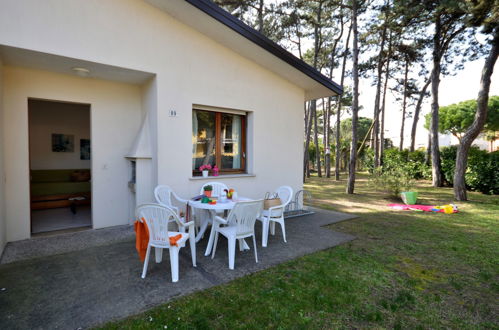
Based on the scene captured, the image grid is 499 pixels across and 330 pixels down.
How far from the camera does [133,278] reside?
305 centimetres

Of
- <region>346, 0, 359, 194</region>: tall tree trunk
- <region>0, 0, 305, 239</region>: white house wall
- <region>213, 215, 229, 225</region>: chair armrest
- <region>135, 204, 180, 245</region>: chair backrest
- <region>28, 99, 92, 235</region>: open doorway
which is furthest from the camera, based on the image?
<region>346, 0, 359, 194</region>: tall tree trunk

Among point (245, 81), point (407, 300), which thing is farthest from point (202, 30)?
point (407, 300)

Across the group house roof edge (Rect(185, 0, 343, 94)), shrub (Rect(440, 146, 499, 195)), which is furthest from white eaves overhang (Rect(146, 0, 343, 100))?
shrub (Rect(440, 146, 499, 195))

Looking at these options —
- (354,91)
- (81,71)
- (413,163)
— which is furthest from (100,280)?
(413,163)

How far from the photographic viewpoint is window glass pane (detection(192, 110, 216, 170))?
17.9 feet

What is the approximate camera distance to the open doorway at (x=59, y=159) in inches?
258

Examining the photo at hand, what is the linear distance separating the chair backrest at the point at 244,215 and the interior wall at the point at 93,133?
3093 mm

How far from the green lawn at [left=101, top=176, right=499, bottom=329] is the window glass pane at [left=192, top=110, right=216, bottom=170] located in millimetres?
3050

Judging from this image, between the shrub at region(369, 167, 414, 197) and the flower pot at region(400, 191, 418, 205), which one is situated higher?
the shrub at region(369, 167, 414, 197)

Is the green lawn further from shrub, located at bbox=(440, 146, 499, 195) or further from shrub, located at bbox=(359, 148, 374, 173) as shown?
shrub, located at bbox=(359, 148, 374, 173)

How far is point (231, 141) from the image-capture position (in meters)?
6.04

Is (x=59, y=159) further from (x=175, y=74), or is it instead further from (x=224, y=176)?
(x=224, y=176)

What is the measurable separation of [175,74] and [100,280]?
371cm

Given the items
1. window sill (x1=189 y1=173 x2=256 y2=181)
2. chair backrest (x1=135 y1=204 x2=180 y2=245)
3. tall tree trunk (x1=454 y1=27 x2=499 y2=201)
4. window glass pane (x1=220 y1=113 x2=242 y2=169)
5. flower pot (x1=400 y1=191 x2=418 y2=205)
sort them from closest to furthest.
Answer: chair backrest (x1=135 y1=204 x2=180 y2=245)
window sill (x1=189 y1=173 x2=256 y2=181)
window glass pane (x1=220 y1=113 x2=242 y2=169)
tall tree trunk (x1=454 y1=27 x2=499 y2=201)
flower pot (x1=400 y1=191 x2=418 y2=205)
